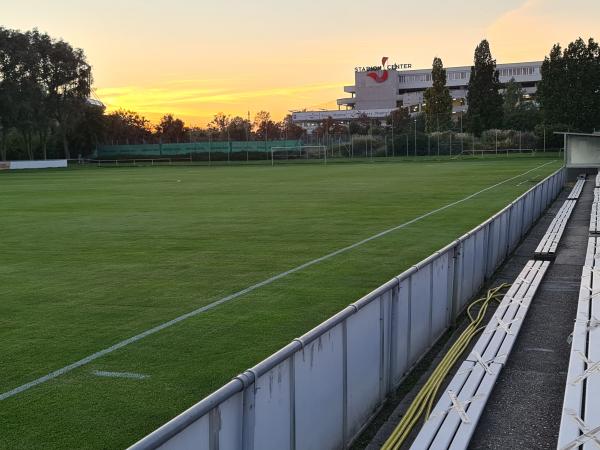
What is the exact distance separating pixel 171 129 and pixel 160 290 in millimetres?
143068

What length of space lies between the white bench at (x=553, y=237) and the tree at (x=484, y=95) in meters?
79.5

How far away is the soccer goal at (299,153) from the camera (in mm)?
92812

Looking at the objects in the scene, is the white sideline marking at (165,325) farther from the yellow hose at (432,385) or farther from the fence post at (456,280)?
the yellow hose at (432,385)

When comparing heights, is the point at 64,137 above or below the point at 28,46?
below

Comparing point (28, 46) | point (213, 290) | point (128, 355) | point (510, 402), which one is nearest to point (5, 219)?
point (213, 290)

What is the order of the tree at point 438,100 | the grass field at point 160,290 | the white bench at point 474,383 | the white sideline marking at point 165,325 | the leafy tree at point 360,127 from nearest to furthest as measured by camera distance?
1. the white bench at point 474,383
2. the grass field at point 160,290
3. the white sideline marking at point 165,325
4. the tree at point 438,100
5. the leafy tree at point 360,127

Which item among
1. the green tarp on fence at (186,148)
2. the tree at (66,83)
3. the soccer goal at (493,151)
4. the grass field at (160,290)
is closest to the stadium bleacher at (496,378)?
the grass field at (160,290)

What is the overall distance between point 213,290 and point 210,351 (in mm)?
3371

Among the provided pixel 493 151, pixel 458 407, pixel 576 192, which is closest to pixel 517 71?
pixel 493 151

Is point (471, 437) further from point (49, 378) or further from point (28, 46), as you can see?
point (28, 46)

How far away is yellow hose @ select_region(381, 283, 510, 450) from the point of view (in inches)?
240

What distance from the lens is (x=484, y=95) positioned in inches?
3927

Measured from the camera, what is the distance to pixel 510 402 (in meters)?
6.79

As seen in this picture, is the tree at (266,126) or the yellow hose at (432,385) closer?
the yellow hose at (432,385)
